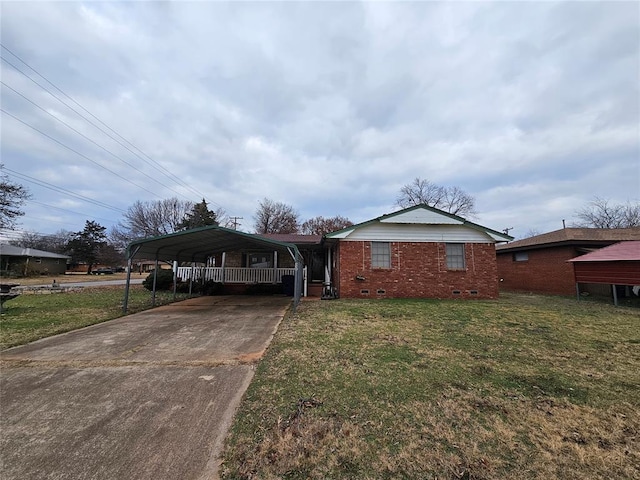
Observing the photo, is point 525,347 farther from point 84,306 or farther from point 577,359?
point 84,306

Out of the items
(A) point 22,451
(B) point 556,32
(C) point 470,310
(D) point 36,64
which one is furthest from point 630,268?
(D) point 36,64

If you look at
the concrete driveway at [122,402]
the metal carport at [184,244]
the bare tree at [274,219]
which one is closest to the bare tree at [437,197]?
the bare tree at [274,219]

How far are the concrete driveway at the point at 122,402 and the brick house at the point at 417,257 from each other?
6.85 m

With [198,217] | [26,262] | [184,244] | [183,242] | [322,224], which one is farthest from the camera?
[322,224]

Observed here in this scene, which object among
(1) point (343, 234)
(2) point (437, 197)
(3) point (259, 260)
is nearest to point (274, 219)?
(2) point (437, 197)

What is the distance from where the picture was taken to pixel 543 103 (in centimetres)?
1198

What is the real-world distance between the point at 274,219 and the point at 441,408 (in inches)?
1704

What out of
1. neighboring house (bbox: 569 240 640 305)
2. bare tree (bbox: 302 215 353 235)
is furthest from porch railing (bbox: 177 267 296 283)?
bare tree (bbox: 302 215 353 235)

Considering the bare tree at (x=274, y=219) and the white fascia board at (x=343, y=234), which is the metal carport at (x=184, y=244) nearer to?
the white fascia board at (x=343, y=234)

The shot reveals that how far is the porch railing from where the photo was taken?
15.7 meters

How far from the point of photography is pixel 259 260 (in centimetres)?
1742

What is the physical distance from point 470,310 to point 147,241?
35.4ft

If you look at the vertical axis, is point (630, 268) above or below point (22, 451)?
above

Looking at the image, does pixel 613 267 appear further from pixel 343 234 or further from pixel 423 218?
pixel 343 234
